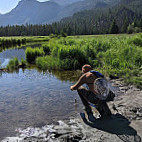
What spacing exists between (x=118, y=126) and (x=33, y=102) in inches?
188

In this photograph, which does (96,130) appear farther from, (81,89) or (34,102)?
(34,102)

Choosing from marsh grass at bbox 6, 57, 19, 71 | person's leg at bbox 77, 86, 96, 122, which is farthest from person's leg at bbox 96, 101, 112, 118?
marsh grass at bbox 6, 57, 19, 71

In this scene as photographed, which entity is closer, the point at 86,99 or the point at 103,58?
the point at 86,99

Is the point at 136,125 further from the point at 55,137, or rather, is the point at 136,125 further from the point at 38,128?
the point at 38,128

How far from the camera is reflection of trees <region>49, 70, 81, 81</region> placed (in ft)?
48.5

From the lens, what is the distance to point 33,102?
9.90 metres

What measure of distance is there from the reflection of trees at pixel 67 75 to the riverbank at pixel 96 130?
6809 millimetres

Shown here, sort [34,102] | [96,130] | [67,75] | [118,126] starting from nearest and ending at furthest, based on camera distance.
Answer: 1. [96,130]
2. [118,126]
3. [34,102]
4. [67,75]

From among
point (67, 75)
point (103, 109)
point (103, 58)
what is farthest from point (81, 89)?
point (103, 58)

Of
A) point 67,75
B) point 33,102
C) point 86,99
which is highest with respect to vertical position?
point 86,99

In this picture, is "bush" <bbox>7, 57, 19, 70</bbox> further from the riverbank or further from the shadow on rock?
the shadow on rock

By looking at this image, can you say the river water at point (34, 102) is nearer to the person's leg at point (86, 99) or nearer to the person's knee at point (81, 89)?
the person's leg at point (86, 99)

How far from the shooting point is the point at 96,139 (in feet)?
19.3

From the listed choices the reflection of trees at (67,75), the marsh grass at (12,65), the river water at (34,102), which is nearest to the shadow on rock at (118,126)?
the river water at (34,102)
